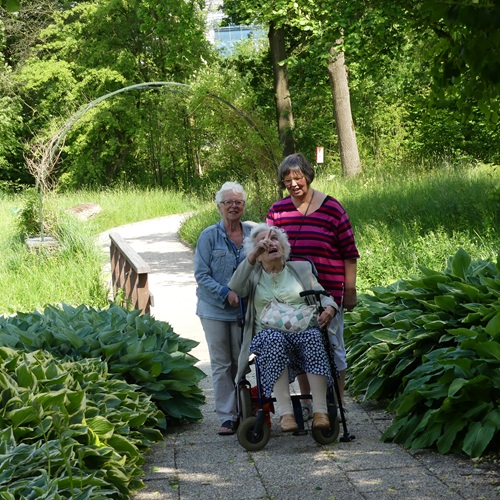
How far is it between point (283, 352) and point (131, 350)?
1191 mm

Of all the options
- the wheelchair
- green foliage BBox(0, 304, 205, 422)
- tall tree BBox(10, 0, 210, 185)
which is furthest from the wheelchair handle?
tall tree BBox(10, 0, 210, 185)

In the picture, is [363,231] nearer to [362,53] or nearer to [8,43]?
[362,53]

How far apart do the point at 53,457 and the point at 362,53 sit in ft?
41.2

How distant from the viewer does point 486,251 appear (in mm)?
11336

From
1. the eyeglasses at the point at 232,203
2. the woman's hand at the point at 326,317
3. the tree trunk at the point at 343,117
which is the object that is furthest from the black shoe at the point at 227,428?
the tree trunk at the point at 343,117

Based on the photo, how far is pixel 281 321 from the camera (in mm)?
5789

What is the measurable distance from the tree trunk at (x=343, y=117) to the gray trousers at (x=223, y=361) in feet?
57.5

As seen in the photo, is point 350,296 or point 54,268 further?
point 54,268

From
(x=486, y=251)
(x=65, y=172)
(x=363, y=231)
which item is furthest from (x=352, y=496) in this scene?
(x=65, y=172)

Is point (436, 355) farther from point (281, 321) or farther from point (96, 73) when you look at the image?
point (96, 73)

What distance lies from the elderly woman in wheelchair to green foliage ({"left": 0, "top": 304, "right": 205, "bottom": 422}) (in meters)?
0.67

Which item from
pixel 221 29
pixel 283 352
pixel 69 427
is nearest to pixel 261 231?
pixel 283 352

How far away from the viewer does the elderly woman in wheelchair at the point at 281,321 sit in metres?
5.70

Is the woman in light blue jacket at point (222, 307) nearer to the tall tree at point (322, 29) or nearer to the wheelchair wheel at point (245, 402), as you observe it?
the wheelchair wheel at point (245, 402)
